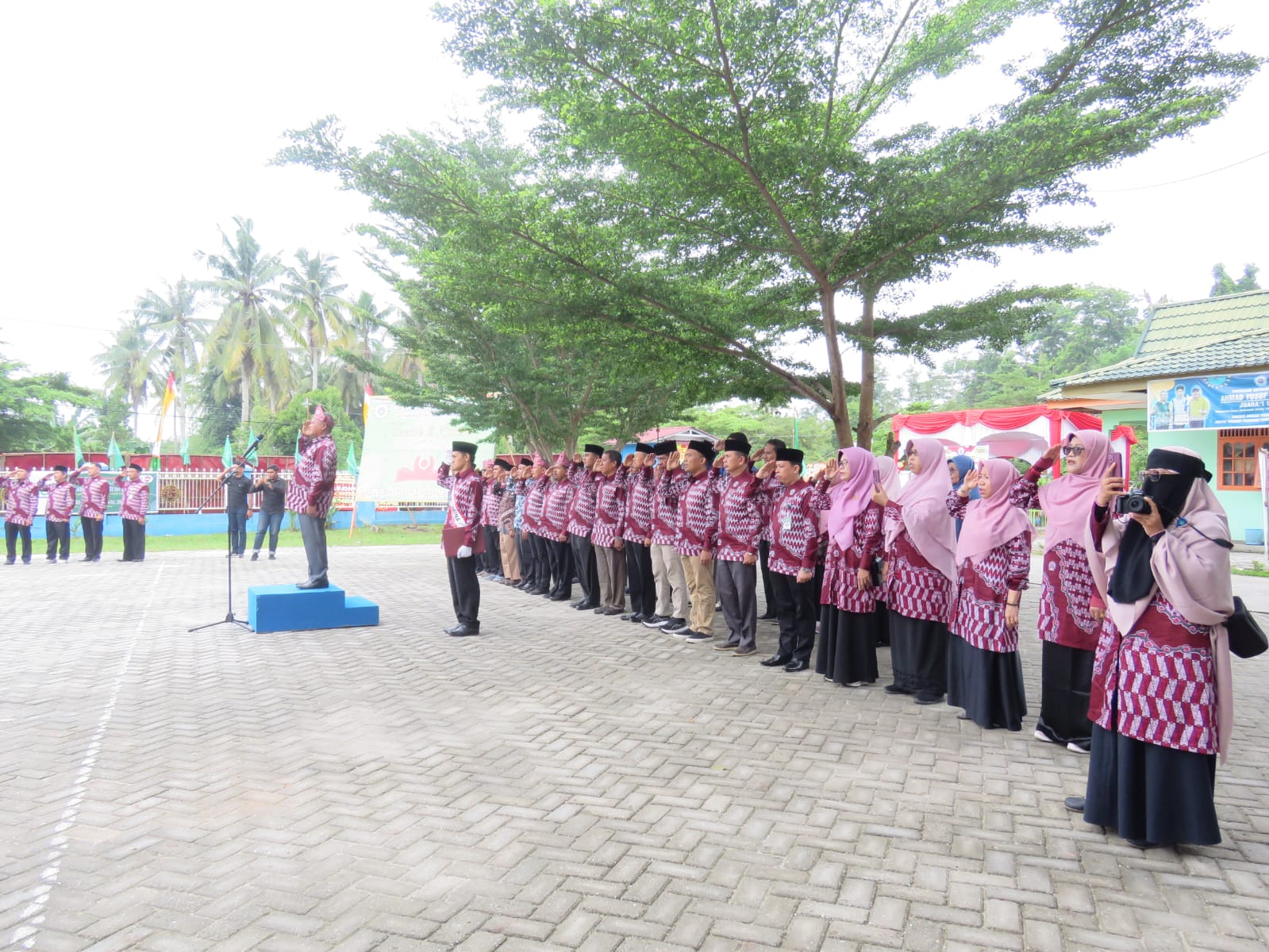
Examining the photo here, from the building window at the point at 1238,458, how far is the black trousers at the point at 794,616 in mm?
13777

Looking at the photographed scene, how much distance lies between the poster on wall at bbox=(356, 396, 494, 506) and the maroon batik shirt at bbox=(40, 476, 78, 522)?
542 centimetres

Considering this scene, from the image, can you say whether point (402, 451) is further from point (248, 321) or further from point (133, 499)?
point (248, 321)

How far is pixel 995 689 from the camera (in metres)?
4.99

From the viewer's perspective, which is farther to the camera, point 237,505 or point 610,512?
point 237,505

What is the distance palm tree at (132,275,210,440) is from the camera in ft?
136

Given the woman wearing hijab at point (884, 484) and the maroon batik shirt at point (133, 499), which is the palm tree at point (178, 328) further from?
the woman wearing hijab at point (884, 484)

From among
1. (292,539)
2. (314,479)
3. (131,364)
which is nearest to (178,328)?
(131,364)

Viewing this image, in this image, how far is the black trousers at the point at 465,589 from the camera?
8008mm

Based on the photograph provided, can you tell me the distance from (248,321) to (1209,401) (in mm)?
33859

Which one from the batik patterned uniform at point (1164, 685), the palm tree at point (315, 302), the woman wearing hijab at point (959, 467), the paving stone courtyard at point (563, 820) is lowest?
the paving stone courtyard at point (563, 820)

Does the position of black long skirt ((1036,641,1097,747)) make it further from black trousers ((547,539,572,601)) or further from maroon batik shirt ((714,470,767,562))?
black trousers ((547,539,572,601))

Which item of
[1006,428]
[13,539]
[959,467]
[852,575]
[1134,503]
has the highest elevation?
[1006,428]

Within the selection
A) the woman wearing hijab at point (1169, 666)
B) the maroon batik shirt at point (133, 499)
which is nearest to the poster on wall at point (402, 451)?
the maroon batik shirt at point (133, 499)

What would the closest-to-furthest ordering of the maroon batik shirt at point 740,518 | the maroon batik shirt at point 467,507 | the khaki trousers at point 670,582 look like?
the maroon batik shirt at point 740,518, the maroon batik shirt at point 467,507, the khaki trousers at point 670,582
